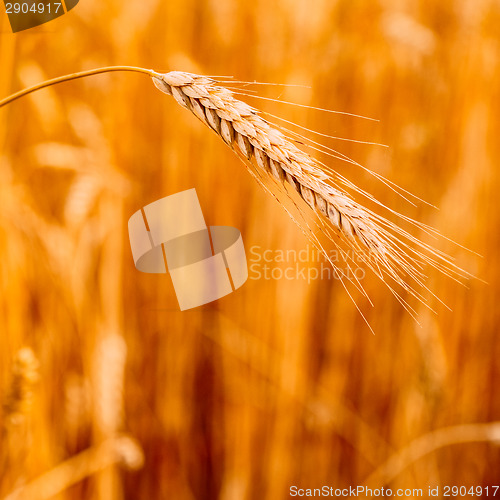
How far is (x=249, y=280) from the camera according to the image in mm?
804

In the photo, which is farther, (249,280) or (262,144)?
(249,280)

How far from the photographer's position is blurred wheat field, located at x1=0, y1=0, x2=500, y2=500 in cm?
77

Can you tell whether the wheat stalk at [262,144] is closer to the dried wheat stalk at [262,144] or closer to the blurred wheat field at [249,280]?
the dried wheat stalk at [262,144]

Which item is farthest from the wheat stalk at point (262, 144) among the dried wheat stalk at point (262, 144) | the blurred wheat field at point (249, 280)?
the blurred wheat field at point (249, 280)

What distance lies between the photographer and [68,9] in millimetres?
773

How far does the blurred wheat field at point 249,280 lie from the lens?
766 mm

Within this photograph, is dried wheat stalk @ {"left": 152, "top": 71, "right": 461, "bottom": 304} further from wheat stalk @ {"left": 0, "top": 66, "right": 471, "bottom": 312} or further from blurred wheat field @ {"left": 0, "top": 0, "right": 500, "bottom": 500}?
blurred wheat field @ {"left": 0, "top": 0, "right": 500, "bottom": 500}

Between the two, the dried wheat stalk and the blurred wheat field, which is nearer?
the dried wheat stalk

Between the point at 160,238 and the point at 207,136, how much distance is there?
212mm

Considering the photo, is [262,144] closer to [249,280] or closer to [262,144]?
[262,144]

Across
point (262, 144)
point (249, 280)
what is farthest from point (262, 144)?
point (249, 280)

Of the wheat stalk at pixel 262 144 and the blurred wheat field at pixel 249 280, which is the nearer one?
the wheat stalk at pixel 262 144

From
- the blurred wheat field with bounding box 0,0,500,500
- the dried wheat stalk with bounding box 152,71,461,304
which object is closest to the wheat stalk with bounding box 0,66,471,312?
the dried wheat stalk with bounding box 152,71,461,304

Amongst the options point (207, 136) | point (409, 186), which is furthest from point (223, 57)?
point (409, 186)
